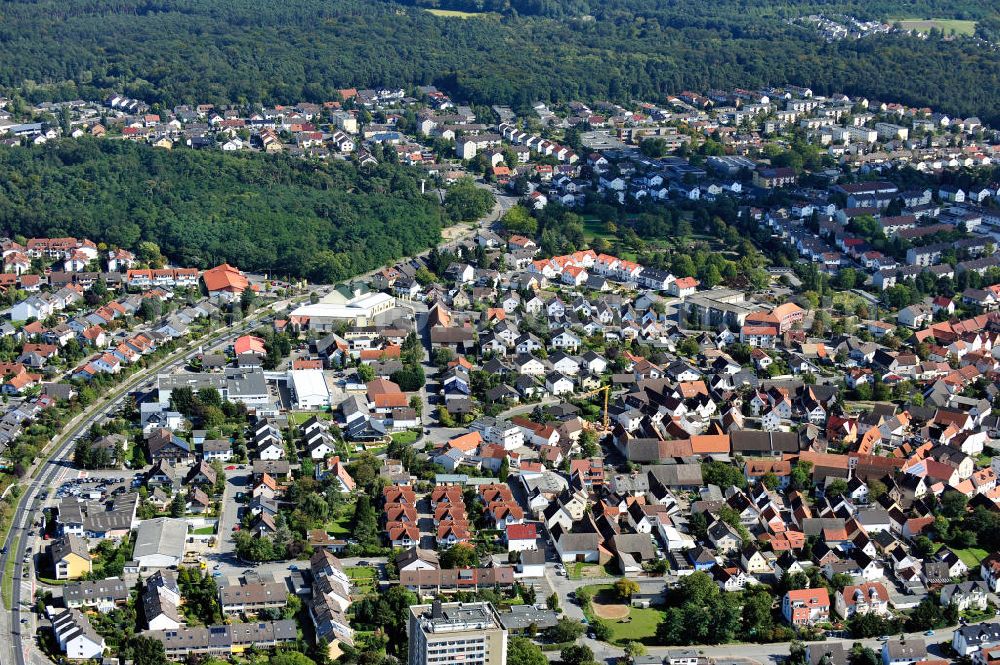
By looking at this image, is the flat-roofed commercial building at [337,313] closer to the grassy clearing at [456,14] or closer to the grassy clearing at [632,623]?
the grassy clearing at [632,623]

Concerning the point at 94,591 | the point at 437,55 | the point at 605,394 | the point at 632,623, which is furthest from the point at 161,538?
the point at 437,55

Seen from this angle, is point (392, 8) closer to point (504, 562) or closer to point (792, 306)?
point (792, 306)

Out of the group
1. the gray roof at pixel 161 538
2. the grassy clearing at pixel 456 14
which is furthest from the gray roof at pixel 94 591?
the grassy clearing at pixel 456 14

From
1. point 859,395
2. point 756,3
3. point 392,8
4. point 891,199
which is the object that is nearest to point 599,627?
point 859,395

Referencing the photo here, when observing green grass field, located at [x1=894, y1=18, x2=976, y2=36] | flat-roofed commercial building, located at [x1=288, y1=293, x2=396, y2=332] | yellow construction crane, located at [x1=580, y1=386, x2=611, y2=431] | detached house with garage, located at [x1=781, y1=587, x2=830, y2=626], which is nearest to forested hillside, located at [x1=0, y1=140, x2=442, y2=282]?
flat-roofed commercial building, located at [x1=288, y1=293, x2=396, y2=332]

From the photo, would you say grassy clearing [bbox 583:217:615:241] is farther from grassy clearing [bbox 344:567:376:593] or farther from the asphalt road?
the asphalt road
